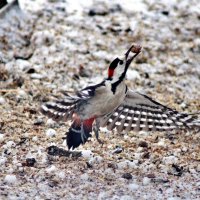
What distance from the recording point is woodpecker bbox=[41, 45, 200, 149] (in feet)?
13.8

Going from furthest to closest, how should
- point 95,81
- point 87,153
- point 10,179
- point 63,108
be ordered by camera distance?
point 95,81 < point 87,153 < point 63,108 < point 10,179

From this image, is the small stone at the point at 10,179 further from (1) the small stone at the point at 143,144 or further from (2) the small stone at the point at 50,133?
(1) the small stone at the point at 143,144

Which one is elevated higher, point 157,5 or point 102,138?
point 157,5

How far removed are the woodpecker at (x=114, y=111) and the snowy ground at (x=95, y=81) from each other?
0.58 feet

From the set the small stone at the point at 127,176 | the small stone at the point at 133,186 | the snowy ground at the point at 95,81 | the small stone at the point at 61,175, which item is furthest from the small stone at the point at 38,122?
the small stone at the point at 133,186

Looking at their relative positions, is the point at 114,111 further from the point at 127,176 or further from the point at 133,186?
the point at 133,186

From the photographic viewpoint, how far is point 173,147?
4.67 meters

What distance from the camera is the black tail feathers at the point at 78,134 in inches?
170

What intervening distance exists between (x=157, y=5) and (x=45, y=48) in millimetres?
1720

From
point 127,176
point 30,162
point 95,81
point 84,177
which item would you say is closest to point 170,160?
point 127,176

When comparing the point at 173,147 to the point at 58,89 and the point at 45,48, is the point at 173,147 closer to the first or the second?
the point at 58,89

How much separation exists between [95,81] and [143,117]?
3.57ft

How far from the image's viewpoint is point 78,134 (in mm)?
4336

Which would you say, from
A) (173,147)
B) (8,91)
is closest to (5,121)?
(8,91)
